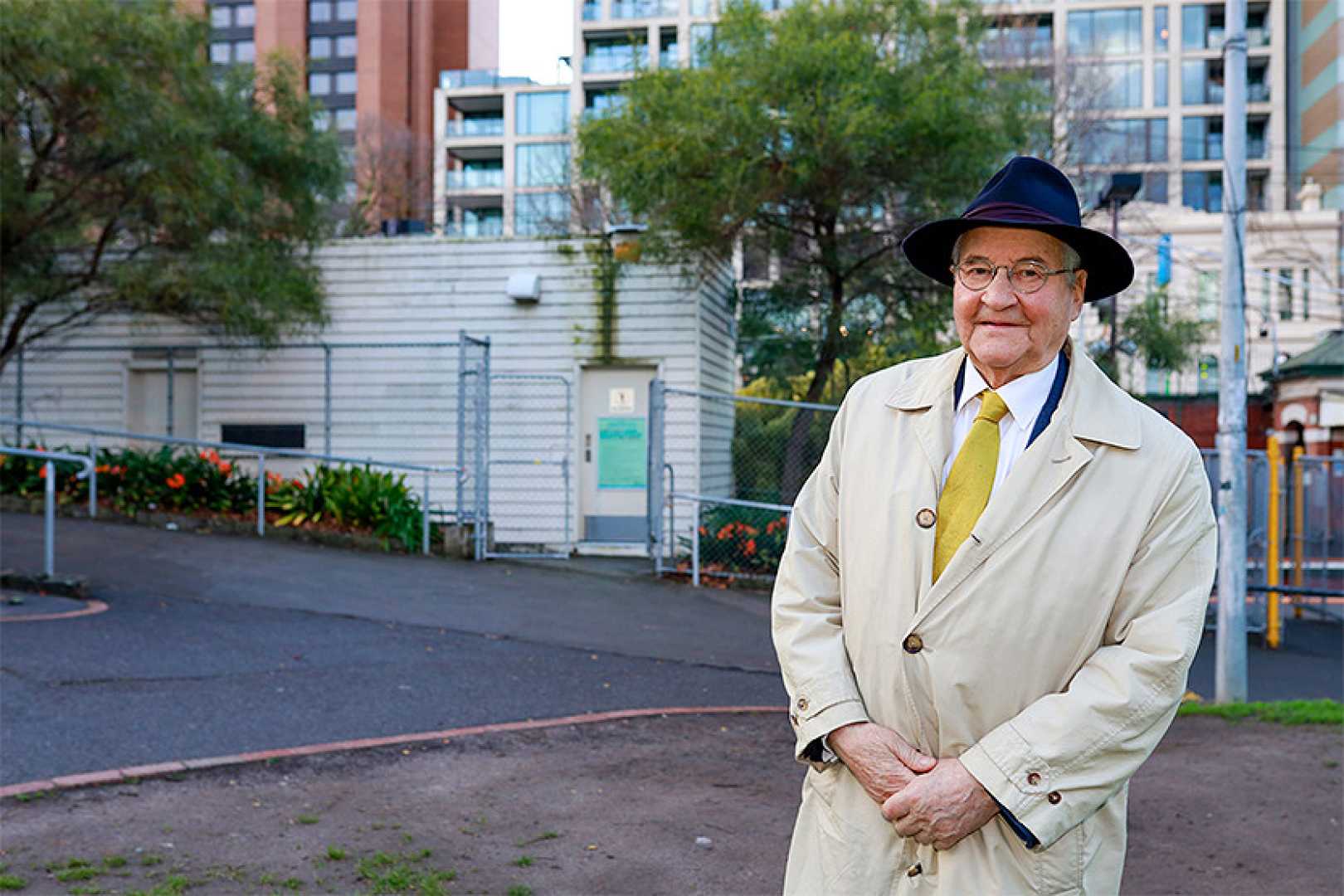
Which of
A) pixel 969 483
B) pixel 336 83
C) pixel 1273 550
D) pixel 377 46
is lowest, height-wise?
pixel 1273 550

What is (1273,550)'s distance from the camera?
11617 millimetres

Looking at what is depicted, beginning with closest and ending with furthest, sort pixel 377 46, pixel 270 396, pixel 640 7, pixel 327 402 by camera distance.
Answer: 1. pixel 327 402
2. pixel 270 396
3. pixel 640 7
4. pixel 377 46

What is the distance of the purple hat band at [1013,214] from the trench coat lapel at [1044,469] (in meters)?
0.33

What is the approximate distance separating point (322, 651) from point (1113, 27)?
2181 inches

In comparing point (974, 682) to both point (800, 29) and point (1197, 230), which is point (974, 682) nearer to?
point (800, 29)

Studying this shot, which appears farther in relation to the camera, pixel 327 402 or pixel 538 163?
pixel 538 163

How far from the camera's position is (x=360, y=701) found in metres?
7.30

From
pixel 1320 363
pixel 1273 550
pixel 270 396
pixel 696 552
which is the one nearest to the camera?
pixel 1273 550

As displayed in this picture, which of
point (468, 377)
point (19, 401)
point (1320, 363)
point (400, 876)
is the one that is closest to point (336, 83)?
point (1320, 363)

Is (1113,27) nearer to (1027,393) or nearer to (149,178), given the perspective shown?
(149,178)

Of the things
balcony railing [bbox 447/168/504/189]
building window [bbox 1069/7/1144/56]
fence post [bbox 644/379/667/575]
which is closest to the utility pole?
fence post [bbox 644/379/667/575]

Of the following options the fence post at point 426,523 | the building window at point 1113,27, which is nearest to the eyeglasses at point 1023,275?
the fence post at point 426,523

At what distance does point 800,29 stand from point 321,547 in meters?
7.47

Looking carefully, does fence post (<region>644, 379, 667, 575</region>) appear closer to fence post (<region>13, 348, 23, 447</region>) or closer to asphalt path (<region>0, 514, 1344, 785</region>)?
asphalt path (<region>0, 514, 1344, 785</region>)
